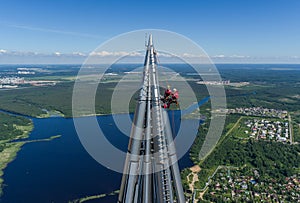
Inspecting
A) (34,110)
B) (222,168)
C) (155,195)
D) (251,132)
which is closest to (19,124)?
(34,110)

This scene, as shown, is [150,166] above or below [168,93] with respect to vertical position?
below

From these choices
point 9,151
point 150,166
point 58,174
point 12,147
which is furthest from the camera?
point 12,147

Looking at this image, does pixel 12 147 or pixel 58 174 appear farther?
pixel 12 147

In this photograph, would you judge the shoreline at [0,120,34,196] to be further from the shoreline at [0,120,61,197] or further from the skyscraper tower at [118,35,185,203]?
the skyscraper tower at [118,35,185,203]

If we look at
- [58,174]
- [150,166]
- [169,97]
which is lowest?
[58,174]

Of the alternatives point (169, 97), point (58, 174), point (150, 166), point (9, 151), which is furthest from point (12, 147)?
point (150, 166)

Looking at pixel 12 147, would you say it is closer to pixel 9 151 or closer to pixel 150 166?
pixel 9 151
